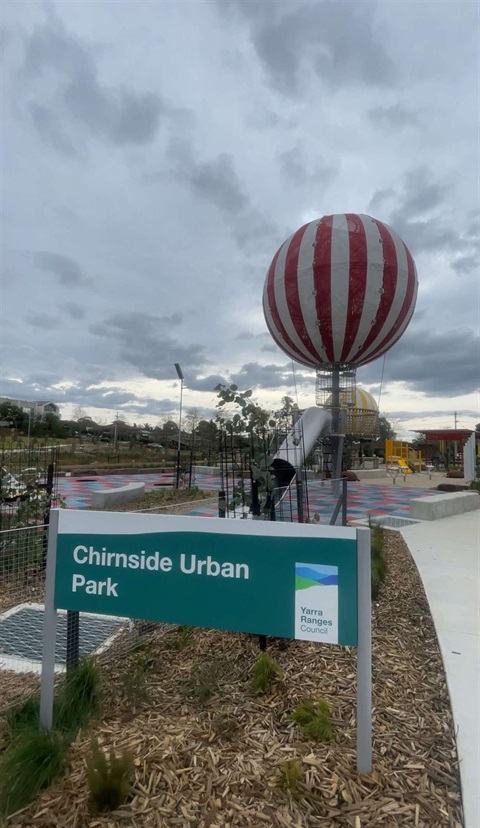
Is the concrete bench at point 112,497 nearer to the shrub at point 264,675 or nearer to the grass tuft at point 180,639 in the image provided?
the grass tuft at point 180,639

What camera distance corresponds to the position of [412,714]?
8.89 feet

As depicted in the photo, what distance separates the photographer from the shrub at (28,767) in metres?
1.97

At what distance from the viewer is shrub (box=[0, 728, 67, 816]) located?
1971mm

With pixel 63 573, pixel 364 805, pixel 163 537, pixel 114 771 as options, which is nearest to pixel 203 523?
pixel 163 537

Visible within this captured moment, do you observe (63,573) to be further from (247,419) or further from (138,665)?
(247,419)

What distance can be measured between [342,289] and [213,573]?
12.0 meters

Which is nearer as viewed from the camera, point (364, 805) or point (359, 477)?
point (364, 805)

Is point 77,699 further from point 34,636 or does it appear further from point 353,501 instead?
point 353,501

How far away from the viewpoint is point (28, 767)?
2.07m

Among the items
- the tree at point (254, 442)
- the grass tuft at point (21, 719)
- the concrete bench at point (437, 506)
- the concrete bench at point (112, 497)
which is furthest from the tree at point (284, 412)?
the concrete bench at point (112, 497)

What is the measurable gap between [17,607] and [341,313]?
1131cm

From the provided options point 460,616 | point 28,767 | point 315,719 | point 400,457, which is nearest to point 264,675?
point 315,719

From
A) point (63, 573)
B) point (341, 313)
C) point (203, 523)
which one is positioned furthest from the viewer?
point (341, 313)

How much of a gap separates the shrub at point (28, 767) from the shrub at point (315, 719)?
1.17 metres
